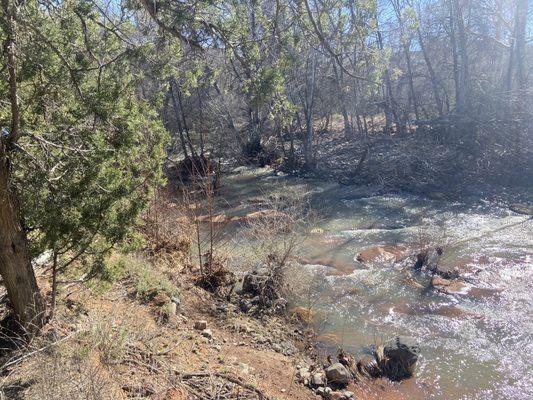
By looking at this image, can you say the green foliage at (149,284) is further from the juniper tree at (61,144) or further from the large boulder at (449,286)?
the large boulder at (449,286)

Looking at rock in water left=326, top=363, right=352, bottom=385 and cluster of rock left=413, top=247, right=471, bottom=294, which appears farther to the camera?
cluster of rock left=413, top=247, right=471, bottom=294

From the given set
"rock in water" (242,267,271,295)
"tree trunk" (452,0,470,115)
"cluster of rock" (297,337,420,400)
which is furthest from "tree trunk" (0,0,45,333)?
"tree trunk" (452,0,470,115)

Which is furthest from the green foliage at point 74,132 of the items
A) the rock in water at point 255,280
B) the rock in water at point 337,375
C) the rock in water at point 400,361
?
the rock in water at point 400,361

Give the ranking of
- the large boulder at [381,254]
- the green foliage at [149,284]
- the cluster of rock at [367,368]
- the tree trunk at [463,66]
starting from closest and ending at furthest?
1. the cluster of rock at [367,368]
2. the green foliage at [149,284]
3. the large boulder at [381,254]
4. the tree trunk at [463,66]

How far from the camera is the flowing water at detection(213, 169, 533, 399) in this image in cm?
661

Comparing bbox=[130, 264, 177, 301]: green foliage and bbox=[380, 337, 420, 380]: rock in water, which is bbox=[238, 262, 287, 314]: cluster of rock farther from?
bbox=[380, 337, 420, 380]: rock in water

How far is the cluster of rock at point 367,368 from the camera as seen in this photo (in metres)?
5.93

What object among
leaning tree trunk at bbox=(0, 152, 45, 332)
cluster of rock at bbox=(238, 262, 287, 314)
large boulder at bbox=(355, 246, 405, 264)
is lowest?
large boulder at bbox=(355, 246, 405, 264)

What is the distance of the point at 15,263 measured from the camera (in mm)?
4625

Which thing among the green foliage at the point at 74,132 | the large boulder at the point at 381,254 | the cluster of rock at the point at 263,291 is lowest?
the large boulder at the point at 381,254

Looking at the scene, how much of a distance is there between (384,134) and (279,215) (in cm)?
1604

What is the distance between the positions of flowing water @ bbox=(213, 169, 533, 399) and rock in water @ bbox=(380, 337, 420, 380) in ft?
0.72

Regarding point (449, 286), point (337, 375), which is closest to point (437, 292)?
point (449, 286)

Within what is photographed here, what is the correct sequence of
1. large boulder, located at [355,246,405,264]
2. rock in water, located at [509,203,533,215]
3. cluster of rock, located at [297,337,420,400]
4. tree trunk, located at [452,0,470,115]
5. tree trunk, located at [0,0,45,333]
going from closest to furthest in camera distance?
tree trunk, located at [0,0,45,333] → cluster of rock, located at [297,337,420,400] → large boulder, located at [355,246,405,264] → rock in water, located at [509,203,533,215] → tree trunk, located at [452,0,470,115]
